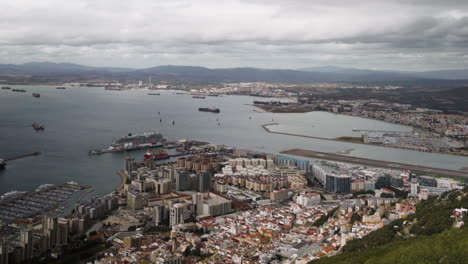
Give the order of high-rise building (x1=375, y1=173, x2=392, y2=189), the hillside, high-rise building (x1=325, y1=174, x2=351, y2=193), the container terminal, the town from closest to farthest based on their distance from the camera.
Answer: the hillside → the town → the container terminal → high-rise building (x1=325, y1=174, x2=351, y2=193) → high-rise building (x1=375, y1=173, x2=392, y2=189)

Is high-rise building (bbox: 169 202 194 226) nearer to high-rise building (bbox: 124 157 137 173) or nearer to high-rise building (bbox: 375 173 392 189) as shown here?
high-rise building (bbox: 124 157 137 173)

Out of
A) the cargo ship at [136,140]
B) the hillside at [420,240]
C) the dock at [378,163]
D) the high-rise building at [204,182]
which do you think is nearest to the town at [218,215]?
the high-rise building at [204,182]

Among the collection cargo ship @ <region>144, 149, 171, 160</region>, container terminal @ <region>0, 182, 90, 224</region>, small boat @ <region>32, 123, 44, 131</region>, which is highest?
small boat @ <region>32, 123, 44, 131</region>

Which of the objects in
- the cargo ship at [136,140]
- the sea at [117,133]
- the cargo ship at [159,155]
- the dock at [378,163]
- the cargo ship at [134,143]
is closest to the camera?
the sea at [117,133]

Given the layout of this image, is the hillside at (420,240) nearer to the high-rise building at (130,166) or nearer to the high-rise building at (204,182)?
the high-rise building at (204,182)

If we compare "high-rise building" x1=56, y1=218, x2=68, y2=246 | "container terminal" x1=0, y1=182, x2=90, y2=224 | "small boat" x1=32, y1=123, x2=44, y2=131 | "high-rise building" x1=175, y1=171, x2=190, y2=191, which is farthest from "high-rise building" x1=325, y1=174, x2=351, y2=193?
"small boat" x1=32, y1=123, x2=44, y2=131

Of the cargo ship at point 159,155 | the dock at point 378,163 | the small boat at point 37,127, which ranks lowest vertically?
the cargo ship at point 159,155
